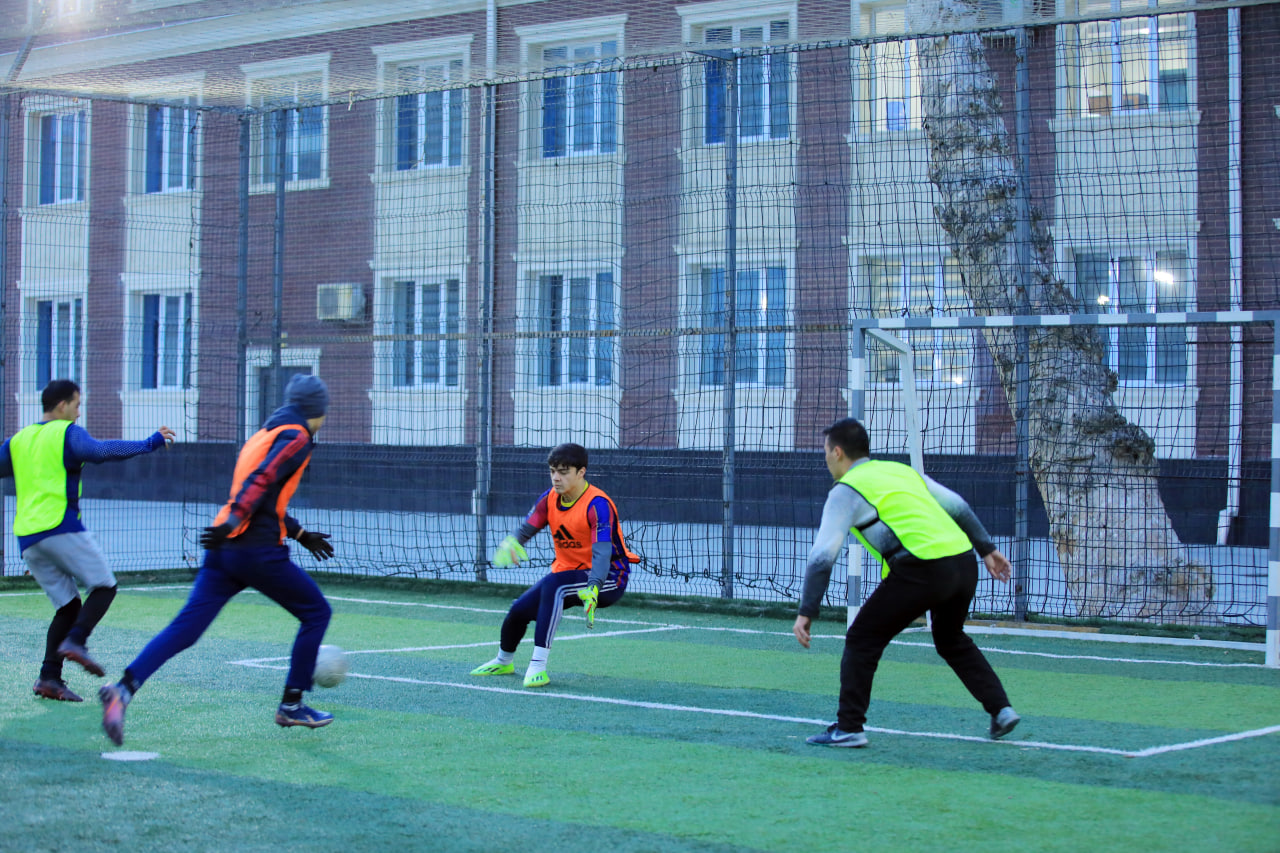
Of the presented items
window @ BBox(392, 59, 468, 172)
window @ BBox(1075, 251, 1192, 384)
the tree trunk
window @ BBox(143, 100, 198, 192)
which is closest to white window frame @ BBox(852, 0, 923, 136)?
the tree trunk

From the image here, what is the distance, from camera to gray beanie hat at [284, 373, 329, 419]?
6.78m

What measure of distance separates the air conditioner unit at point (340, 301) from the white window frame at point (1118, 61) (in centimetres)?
1125

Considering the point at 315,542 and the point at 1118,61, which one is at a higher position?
the point at 1118,61

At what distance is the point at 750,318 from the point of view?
13.1m

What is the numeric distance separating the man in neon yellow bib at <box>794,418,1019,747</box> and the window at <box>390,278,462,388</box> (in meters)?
10.9

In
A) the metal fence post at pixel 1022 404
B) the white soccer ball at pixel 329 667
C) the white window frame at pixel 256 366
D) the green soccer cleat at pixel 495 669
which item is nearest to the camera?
the white soccer ball at pixel 329 667

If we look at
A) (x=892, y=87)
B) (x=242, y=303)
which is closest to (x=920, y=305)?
(x=892, y=87)

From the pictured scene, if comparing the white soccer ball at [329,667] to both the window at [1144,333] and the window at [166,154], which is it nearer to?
the window at [1144,333]

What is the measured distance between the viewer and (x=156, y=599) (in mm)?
12648

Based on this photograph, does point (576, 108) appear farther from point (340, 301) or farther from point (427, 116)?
point (340, 301)

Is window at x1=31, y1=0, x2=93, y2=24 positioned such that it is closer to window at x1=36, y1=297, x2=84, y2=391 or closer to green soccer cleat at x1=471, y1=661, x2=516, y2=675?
window at x1=36, y1=297, x2=84, y2=391

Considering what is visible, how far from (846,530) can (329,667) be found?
261 centimetres

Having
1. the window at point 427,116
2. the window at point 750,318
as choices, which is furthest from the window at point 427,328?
the window at point 750,318

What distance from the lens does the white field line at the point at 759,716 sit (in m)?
6.49
